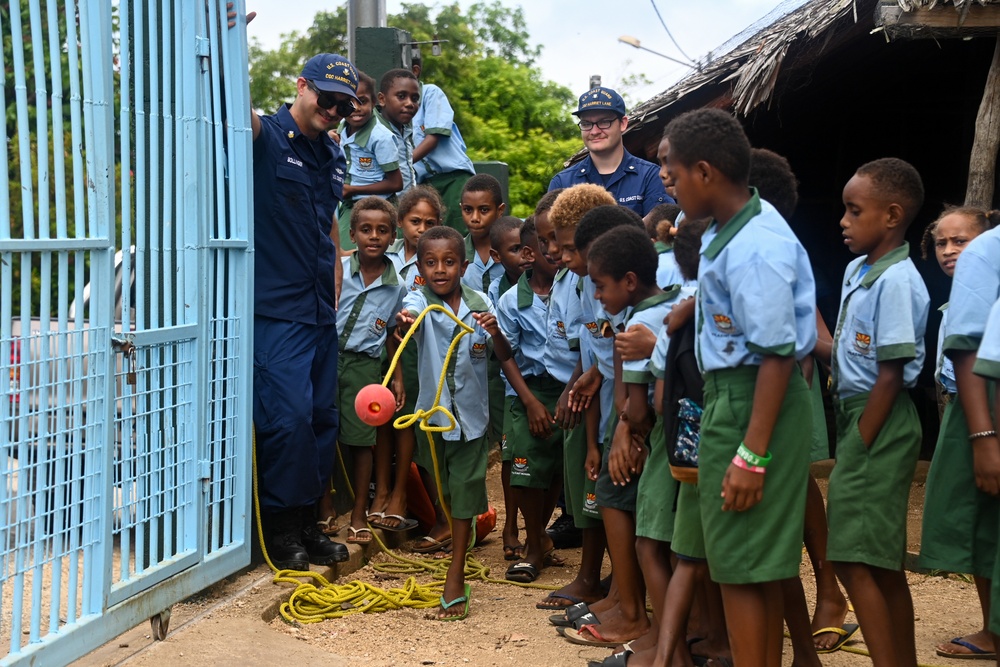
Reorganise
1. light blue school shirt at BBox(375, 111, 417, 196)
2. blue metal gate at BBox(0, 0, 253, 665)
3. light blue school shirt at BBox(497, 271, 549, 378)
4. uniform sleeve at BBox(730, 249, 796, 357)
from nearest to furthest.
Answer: uniform sleeve at BBox(730, 249, 796, 357)
blue metal gate at BBox(0, 0, 253, 665)
light blue school shirt at BBox(497, 271, 549, 378)
light blue school shirt at BBox(375, 111, 417, 196)

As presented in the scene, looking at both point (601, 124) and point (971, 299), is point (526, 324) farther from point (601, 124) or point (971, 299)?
point (971, 299)

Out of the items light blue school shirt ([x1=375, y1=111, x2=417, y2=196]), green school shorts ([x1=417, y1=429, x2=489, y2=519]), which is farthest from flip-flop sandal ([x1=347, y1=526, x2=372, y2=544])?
light blue school shirt ([x1=375, y1=111, x2=417, y2=196])

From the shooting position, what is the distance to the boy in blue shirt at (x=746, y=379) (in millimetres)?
3002

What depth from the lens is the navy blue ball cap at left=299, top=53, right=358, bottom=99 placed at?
4.98m

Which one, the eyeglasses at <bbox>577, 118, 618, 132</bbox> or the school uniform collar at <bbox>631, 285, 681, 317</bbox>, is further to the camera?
the eyeglasses at <bbox>577, 118, 618, 132</bbox>

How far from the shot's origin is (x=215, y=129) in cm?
453

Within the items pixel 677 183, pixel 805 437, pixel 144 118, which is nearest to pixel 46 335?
pixel 144 118

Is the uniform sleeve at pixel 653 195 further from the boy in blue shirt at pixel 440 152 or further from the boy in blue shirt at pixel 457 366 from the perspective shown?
the boy in blue shirt at pixel 440 152

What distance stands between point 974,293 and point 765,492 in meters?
1.00

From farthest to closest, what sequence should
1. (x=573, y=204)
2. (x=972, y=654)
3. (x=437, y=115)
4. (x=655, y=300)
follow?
(x=437, y=115) → (x=573, y=204) → (x=972, y=654) → (x=655, y=300)

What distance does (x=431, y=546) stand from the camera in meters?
5.89

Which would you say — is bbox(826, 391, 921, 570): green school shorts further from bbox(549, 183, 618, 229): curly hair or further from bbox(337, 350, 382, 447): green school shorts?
bbox(337, 350, 382, 447): green school shorts

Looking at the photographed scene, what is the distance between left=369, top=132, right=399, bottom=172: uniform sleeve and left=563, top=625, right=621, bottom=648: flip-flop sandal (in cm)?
378

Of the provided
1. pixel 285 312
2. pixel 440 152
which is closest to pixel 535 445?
pixel 285 312
